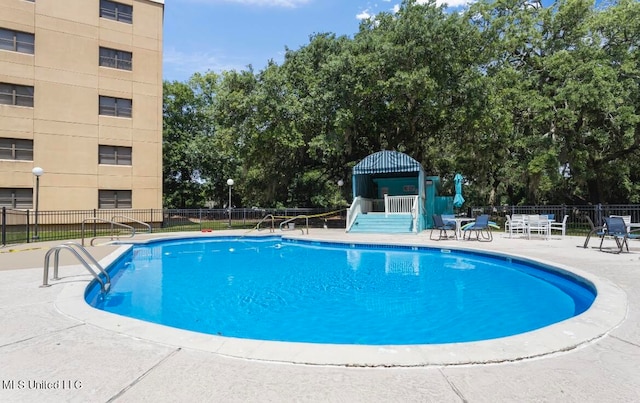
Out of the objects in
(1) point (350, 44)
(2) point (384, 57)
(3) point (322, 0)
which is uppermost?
(3) point (322, 0)

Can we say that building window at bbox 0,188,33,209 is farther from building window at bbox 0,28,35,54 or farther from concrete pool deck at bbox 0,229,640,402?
concrete pool deck at bbox 0,229,640,402

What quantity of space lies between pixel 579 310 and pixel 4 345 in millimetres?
7311

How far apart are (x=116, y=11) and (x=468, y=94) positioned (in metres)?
20.5

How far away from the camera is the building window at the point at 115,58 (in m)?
21.1

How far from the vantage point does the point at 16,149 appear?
62.5 ft

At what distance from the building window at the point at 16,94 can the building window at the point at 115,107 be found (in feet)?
10.7

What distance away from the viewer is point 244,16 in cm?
1773

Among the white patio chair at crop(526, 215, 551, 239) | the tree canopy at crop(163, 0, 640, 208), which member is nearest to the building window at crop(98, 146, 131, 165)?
the tree canopy at crop(163, 0, 640, 208)

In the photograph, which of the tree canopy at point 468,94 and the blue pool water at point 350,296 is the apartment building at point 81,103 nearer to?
the tree canopy at point 468,94

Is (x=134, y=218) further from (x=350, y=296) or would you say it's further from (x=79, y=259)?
(x=350, y=296)

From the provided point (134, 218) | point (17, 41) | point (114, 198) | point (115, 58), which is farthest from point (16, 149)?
point (115, 58)

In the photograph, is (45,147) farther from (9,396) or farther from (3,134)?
(9,396)

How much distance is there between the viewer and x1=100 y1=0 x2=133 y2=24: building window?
69.3 feet

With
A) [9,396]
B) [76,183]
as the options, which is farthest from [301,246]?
[76,183]
